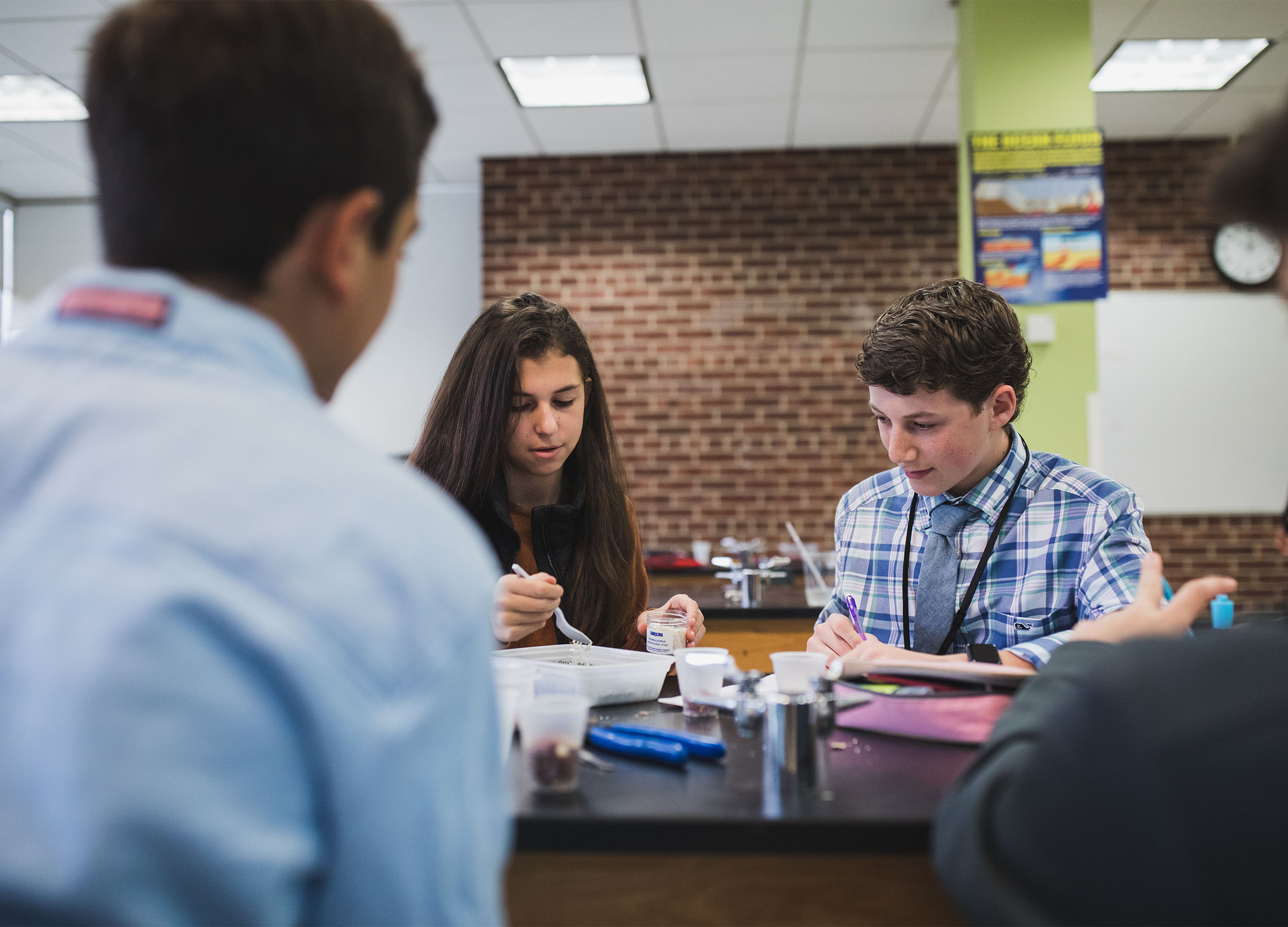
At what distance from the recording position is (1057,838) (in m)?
0.65

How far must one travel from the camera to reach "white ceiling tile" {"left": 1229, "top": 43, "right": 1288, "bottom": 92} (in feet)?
12.9

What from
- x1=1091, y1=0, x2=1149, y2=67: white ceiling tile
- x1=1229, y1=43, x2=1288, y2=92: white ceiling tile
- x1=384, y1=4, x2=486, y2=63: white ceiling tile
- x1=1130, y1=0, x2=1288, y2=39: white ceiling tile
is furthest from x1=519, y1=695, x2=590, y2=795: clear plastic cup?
x1=1229, y1=43, x2=1288, y2=92: white ceiling tile

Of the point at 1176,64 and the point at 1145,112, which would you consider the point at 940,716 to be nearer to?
the point at 1176,64

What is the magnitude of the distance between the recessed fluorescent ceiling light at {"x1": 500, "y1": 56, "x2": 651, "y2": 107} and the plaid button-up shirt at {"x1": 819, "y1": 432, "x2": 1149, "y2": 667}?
2.94 meters

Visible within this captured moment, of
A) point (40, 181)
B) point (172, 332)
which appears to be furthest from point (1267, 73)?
point (40, 181)

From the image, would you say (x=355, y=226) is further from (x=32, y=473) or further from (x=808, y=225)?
(x=808, y=225)

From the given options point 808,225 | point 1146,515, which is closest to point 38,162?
point 808,225

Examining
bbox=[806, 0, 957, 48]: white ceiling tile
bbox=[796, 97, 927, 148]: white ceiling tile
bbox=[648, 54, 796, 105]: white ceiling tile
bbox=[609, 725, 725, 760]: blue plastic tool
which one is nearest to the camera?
bbox=[609, 725, 725, 760]: blue plastic tool

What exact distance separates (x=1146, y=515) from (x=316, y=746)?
5.20 metres

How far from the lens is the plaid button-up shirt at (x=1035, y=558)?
4.82 feet

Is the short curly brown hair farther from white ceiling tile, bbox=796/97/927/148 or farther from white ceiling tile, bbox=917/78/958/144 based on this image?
white ceiling tile, bbox=796/97/927/148

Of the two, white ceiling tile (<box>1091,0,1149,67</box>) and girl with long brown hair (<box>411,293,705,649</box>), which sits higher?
white ceiling tile (<box>1091,0,1149,67</box>)

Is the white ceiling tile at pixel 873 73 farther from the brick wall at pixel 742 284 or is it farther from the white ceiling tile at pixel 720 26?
the brick wall at pixel 742 284

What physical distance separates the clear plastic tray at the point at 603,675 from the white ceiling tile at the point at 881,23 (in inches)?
115
